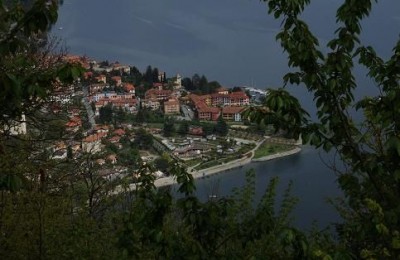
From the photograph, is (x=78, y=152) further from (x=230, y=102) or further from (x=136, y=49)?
(x=136, y=49)

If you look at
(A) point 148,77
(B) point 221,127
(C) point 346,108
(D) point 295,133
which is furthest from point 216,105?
(D) point 295,133

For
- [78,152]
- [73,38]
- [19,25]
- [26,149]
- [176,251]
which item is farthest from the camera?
[73,38]

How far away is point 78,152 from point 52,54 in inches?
71.1

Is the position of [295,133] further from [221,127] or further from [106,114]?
[221,127]

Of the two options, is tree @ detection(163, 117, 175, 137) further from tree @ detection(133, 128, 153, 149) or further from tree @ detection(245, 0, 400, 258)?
tree @ detection(245, 0, 400, 258)

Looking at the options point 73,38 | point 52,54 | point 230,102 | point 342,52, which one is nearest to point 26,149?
point 52,54

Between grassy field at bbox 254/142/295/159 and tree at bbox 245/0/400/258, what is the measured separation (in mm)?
18430

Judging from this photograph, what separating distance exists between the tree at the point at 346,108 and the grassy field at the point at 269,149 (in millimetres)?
18430

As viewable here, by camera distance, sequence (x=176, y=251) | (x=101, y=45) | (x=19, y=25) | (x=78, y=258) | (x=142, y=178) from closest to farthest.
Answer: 1. (x=19, y=25)
2. (x=176, y=251)
3. (x=142, y=178)
4. (x=78, y=258)
5. (x=101, y=45)

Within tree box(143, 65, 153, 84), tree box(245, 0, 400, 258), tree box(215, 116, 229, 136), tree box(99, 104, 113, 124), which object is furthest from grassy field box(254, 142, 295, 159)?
tree box(245, 0, 400, 258)

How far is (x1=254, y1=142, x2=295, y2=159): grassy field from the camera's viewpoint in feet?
70.8

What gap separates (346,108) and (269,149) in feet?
61.9

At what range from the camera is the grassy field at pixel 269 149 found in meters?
21.6

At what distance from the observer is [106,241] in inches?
184
